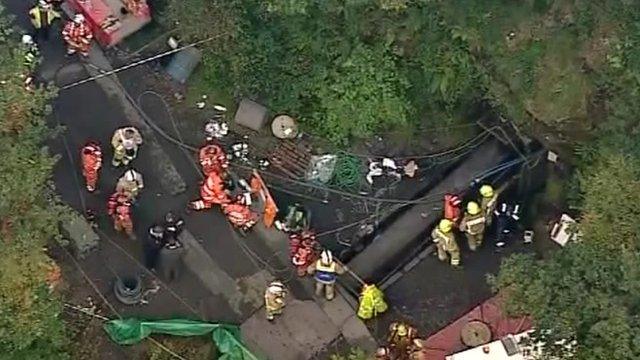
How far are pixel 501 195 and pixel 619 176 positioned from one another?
443cm

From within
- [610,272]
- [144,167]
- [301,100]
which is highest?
[610,272]

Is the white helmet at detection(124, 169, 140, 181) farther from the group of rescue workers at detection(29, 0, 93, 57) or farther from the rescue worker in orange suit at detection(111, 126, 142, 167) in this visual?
the group of rescue workers at detection(29, 0, 93, 57)

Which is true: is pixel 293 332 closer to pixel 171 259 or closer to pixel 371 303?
pixel 371 303

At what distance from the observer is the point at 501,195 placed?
2033 centimetres

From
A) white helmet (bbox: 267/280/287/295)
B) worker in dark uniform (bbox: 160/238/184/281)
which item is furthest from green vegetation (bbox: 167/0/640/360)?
worker in dark uniform (bbox: 160/238/184/281)

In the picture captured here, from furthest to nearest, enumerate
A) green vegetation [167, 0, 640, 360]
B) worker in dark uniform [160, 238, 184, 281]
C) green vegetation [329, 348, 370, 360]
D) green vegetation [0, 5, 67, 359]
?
worker in dark uniform [160, 238, 184, 281] < green vegetation [329, 348, 370, 360] < green vegetation [0, 5, 67, 359] < green vegetation [167, 0, 640, 360]

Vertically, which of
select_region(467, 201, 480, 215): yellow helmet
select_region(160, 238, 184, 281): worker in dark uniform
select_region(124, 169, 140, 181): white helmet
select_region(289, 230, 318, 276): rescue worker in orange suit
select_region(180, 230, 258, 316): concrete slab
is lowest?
select_region(180, 230, 258, 316): concrete slab

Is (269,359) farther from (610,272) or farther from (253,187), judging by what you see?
(610,272)

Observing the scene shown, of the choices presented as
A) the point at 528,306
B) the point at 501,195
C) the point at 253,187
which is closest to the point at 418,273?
the point at 501,195

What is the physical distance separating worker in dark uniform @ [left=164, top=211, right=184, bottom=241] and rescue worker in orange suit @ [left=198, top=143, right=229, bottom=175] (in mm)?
1034

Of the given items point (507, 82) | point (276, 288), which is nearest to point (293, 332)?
point (276, 288)

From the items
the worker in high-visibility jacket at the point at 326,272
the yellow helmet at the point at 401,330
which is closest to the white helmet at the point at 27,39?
the worker in high-visibility jacket at the point at 326,272

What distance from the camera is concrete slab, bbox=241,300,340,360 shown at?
62.8 feet

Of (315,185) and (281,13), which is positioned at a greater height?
(281,13)
